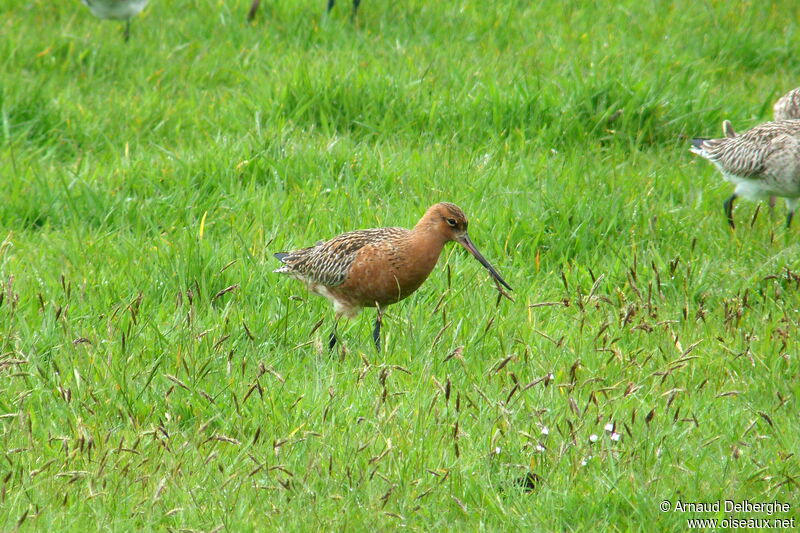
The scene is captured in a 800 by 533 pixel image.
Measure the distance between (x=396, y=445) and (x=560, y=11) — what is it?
6.92 m

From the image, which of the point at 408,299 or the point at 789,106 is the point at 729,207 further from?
the point at 408,299

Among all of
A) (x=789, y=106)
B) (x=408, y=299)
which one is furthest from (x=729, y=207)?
(x=408, y=299)

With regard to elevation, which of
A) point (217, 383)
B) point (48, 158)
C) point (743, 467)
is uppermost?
point (743, 467)

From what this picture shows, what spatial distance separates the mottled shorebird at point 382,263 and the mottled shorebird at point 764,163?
2.35 meters

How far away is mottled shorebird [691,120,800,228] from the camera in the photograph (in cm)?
710

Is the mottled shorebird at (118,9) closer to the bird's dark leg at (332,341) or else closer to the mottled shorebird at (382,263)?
the mottled shorebird at (382,263)

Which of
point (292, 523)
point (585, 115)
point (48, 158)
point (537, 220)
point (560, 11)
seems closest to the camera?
point (292, 523)

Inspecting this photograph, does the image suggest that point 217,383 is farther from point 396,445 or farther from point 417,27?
point 417,27

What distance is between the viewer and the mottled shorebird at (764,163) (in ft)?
23.3

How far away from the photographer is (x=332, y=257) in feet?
18.8

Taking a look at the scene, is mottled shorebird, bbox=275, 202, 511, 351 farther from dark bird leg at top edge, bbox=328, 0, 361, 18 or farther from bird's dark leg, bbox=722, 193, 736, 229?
dark bird leg at top edge, bbox=328, 0, 361, 18

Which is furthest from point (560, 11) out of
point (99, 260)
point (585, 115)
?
point (99, 260)

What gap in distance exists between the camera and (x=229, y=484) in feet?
13.2

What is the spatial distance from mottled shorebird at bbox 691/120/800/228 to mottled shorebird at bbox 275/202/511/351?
7.70ft
